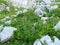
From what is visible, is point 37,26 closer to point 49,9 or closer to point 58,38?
point 58,38

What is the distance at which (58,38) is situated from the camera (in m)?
9.70

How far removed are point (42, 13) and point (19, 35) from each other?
12.3 feet

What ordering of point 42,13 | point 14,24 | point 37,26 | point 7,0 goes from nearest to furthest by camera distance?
point 37,26
point 14,24
point 42,13
point 7,0

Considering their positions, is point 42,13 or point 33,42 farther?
point 42,13

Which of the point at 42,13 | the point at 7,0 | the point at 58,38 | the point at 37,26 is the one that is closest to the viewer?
the point at 58,38

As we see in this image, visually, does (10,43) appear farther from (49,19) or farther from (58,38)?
(49,19)

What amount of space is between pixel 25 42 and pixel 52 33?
44.4 inches

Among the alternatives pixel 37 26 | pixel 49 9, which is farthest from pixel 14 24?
pixel 49 9

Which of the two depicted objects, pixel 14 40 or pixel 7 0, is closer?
pixel 14 40

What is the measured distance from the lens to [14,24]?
1153 cm

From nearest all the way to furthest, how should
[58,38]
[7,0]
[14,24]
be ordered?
[58,38] → [14,24] → [7,0]

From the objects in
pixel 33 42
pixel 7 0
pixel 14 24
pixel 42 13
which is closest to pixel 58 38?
pixel 33 42

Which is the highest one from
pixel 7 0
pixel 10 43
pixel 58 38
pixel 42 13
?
pixel 7 0

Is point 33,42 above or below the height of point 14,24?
below
